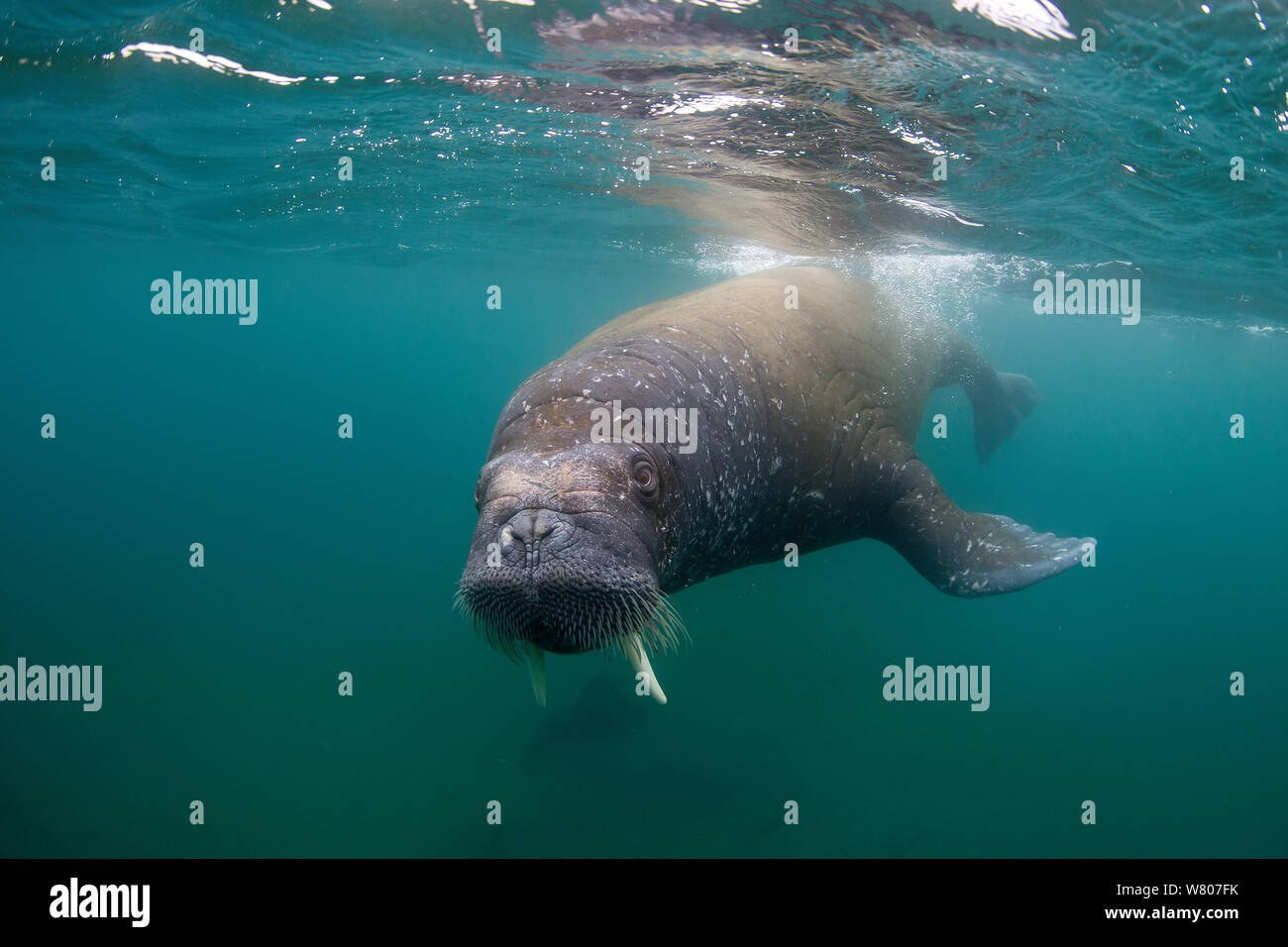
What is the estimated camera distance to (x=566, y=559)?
121 inches

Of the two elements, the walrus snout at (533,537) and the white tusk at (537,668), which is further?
the white tusk at (537,668)

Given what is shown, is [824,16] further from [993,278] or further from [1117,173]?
[993,278]

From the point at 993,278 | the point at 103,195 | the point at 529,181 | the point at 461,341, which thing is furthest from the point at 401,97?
the point at 461,341

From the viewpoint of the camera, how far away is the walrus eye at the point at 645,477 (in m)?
3.79

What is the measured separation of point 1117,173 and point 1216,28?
4554 mm

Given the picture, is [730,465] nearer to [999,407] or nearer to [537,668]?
[537,668]

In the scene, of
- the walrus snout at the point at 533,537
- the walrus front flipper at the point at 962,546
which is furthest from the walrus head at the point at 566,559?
the walrus front flipper at the point at 962,546

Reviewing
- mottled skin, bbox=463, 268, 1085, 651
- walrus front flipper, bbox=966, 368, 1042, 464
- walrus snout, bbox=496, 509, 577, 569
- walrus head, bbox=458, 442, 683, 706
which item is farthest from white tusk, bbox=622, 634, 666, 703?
walrus front flipper, bbox=966, 368, 1042, 464

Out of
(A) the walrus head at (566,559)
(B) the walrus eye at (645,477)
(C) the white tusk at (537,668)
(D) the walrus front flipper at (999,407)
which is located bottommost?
(C) the white tusk at (537,668)

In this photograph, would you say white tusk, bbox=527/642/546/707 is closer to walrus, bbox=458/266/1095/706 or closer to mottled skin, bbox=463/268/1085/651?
walrus, bbox=458/266/1095/706

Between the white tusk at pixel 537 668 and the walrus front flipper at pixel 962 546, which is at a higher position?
the walrus front flipper at pixel 962 546

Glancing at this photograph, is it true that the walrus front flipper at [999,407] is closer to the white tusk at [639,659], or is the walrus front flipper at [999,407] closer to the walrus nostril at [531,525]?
the white tusk at [639,659]

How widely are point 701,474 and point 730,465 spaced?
40 cm

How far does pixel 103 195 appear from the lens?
1900 centimetres
